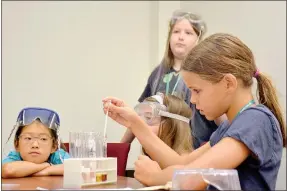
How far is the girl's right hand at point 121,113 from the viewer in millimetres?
1562

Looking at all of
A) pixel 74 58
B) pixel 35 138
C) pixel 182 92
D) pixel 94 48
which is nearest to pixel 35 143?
pixel 35 138

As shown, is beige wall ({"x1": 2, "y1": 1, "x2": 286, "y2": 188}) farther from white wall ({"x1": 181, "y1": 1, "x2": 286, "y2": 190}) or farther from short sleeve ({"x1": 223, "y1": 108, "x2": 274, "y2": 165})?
short sleeve ({"x1": 223, "y1": 108, "x2": 274, "y2": 165})

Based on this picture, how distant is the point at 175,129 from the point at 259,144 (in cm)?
93

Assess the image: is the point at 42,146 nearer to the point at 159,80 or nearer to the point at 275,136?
the point at 159,80

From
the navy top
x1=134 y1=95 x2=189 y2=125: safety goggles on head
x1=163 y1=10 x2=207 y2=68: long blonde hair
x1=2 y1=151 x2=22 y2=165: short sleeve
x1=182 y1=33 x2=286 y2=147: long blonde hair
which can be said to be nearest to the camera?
x1=182 y1=33 x2=286 y2=147: long blonde hair

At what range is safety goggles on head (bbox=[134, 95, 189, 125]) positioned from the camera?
80.0 inches

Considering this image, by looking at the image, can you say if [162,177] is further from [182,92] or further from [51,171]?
[182,92]

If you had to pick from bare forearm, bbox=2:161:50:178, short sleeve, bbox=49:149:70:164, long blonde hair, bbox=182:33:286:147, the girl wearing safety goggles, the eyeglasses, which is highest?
long blonde hair, bbox=182:33:286:147

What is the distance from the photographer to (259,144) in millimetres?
1177

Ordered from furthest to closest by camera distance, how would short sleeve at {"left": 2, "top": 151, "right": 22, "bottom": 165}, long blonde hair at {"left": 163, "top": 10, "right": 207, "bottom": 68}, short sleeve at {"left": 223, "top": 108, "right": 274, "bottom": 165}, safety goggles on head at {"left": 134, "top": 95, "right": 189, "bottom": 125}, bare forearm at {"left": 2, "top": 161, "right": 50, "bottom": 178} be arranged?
long blonde hair at {"left": 163, "top": 10, "right": 207, "bottom": 68} → safety goggles on head at {"left": 134, "top": 95, "right": 189, "bottom": 125} → short sleeve at {"left": 2, "top": 151, "right": 22, "bottom": 165} → bare forearm at {"left": 2, "top": 161, "right": 50, "bottom": 178} → short sleeve at {"left": 223, "top": 108, "right": 274, "bottom": 165}

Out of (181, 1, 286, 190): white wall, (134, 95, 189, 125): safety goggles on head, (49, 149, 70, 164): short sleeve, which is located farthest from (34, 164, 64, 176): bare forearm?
(181, 1, 286, 190): white wall

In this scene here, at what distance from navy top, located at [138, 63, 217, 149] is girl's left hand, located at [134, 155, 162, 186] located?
37.4 inches

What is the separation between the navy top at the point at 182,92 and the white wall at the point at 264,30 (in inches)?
33.3

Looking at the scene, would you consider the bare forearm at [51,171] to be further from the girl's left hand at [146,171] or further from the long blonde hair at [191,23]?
the long blonde hair at [191,23]
